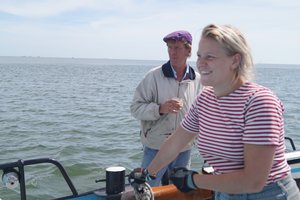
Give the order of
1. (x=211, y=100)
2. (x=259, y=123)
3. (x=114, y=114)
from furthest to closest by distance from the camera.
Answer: (x=114, y=114) < (x=211, y=100) < (x=259, y=123)

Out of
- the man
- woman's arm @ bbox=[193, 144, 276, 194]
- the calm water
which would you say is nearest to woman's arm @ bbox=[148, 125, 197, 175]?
woman's arm @ bbox=[193, 144, 276, 194]

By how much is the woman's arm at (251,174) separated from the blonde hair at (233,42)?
0.38 metres

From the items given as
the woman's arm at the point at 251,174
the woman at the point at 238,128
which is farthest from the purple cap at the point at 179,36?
the woman's arm at the point at 251,174

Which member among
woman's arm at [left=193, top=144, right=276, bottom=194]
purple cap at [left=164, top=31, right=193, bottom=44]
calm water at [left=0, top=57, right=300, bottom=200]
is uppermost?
purple cap at [left=164, top=31, right=193, bottom=44]

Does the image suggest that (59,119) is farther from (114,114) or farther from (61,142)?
(61,142)

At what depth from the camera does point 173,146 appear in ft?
8.19

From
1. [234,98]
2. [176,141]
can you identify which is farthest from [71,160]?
[234,98]

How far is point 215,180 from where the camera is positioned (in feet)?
6.72

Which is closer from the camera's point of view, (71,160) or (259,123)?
(259,123)

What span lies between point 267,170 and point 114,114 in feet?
47.5

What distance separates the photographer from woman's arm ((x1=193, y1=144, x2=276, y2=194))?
189cm

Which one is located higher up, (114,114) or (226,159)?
(226,159)

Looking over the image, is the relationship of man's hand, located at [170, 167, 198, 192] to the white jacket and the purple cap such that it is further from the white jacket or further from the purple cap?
the purple cap

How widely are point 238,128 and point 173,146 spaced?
0.60 m
